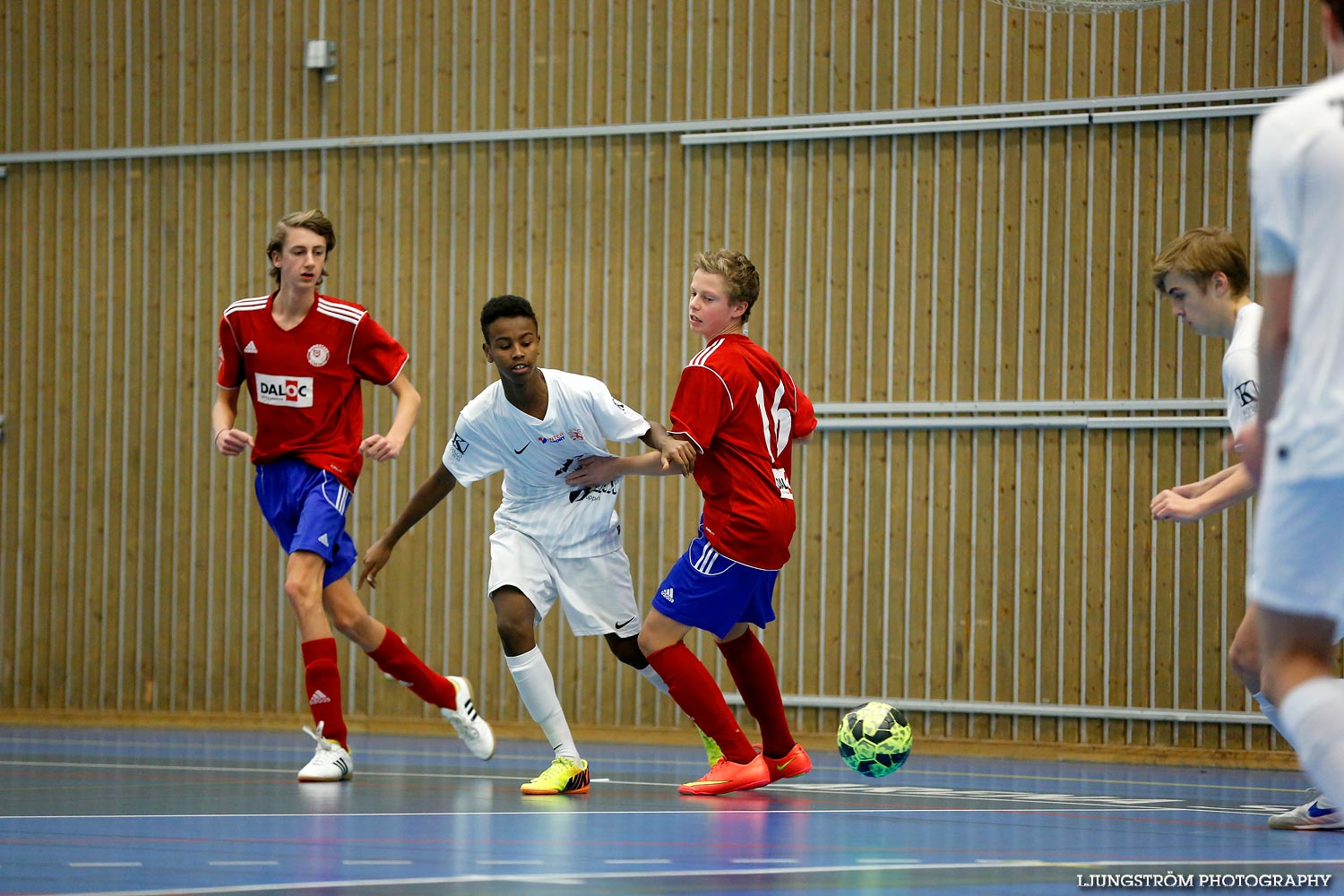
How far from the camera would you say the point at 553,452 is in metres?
5.73

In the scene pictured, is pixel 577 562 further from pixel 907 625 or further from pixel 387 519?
pixel 387 519

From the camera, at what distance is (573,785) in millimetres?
5613

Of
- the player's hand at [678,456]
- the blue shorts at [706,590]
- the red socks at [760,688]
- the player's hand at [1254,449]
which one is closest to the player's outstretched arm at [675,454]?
the player's hand at [678,456]

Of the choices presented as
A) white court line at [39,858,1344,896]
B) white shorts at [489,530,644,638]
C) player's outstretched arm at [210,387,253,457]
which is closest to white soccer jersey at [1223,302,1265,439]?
white court line at [39,858,1344,896]

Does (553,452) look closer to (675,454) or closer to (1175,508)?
(675,454)

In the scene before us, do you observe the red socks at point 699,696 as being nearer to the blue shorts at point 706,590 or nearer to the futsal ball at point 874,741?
the blue shorts at point 706,590

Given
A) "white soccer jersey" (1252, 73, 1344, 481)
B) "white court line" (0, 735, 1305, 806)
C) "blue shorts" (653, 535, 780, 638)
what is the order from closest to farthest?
"white soccer jersey" (1252, 73, 1344, 481)
"blue shorts" (653, 535, 780, 638)
"white court line" (0, 735, 1305, 806)

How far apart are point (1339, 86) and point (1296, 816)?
3.09 meters

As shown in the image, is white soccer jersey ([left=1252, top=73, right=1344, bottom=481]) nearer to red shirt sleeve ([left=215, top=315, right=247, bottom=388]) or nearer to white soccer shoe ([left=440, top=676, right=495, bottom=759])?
white soccer shoe ([left=440, top=676, right=495, bottom=759])

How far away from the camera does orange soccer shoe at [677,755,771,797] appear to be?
555cm

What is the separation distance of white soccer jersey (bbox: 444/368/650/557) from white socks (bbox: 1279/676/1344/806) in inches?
134

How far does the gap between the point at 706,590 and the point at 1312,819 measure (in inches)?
75.5

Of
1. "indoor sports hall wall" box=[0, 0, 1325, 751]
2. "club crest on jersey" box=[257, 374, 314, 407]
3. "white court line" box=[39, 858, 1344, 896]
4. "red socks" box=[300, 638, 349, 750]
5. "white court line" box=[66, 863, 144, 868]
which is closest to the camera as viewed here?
"white court line" box=[39, 858, 1344, 896]

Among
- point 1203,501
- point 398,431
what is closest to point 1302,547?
point 1203,501
